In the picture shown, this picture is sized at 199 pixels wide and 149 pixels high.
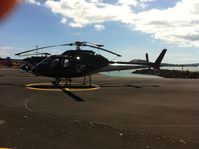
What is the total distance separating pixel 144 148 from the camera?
6762 mm

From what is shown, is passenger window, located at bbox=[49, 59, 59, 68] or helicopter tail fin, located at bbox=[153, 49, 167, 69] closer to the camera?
passenger window, located at bbox=[49, 59, 59, 68]

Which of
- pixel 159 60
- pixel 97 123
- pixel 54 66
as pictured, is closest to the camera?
pixel 97 123

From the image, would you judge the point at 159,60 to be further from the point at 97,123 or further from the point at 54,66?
the point at 97,123

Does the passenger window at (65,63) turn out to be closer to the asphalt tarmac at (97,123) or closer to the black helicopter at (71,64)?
the black helicopter at (71,64)

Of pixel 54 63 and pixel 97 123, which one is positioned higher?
pixel 54 63

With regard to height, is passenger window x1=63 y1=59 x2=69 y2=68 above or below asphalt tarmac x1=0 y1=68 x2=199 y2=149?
above

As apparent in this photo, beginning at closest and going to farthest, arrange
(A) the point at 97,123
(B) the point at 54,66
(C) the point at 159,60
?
(A) the point at 97,123 < (B) the point at 54,66 < (C) the point at 159,60

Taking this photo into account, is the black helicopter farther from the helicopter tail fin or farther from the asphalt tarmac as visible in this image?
the helicopter tail fin

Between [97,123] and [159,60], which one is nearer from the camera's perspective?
[97,123]

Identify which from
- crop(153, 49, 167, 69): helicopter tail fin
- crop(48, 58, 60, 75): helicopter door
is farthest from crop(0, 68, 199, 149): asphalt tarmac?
crop(153, 49, 167, 69): helicopter tail fin

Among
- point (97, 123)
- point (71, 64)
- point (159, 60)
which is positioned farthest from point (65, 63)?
point (159, 60)

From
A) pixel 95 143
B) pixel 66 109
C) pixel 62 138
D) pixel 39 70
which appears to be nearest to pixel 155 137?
pixel 95 143

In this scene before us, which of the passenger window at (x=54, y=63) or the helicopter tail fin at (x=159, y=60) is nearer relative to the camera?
the passenger window at (x=54, y=63)

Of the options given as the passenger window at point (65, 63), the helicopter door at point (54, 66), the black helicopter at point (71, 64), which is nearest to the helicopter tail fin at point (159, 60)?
the black helicopter at point (71, 64)
